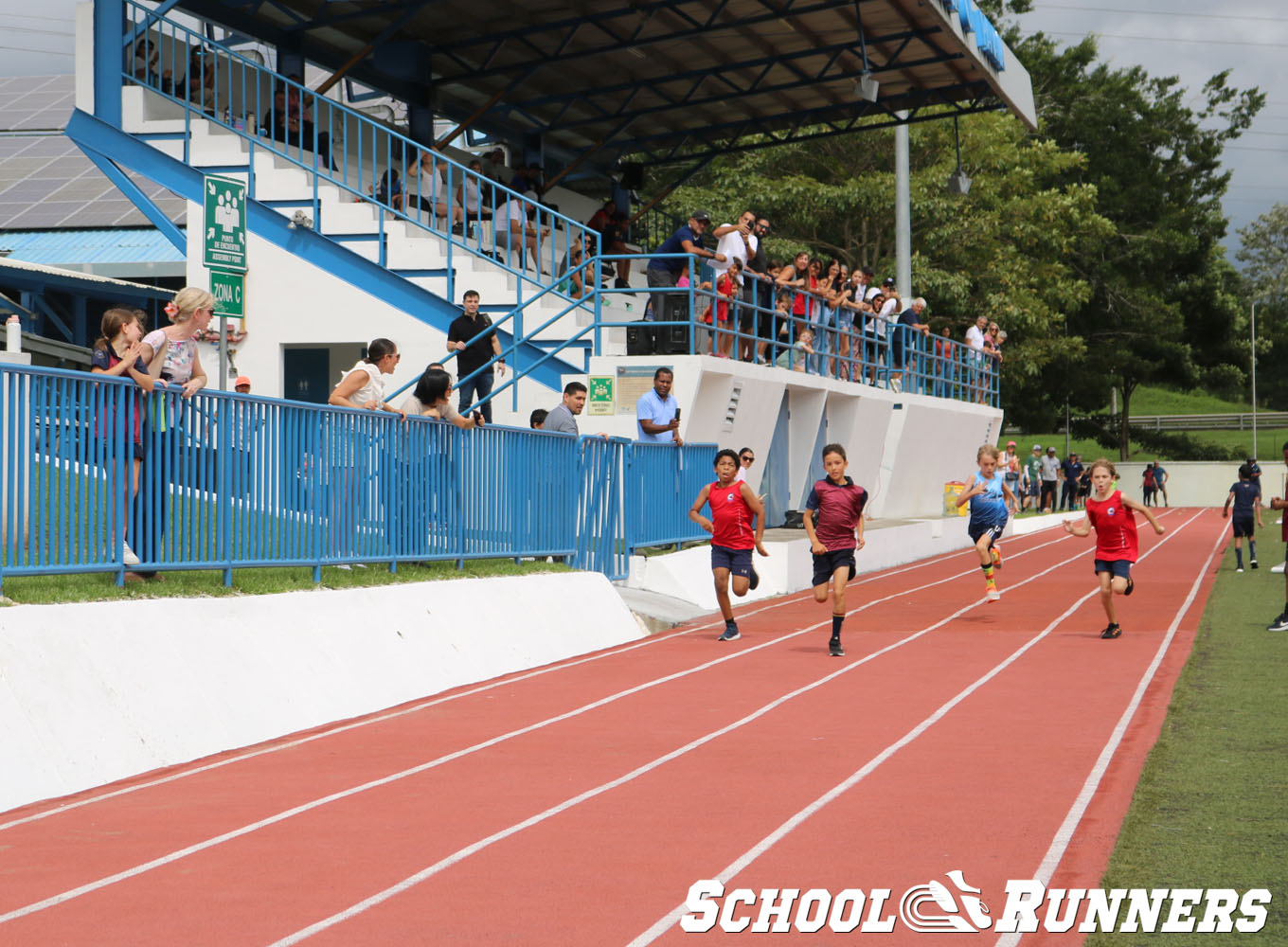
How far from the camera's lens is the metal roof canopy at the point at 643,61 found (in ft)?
84.8

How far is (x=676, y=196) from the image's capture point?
1703 inches

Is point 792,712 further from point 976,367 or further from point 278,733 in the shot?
point 976,367

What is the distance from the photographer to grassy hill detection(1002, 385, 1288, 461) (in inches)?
2847

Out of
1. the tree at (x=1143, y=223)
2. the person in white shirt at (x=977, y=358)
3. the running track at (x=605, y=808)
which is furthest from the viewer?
the tree at (x=1143, y=223)

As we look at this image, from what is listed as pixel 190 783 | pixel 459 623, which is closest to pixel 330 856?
pixel 190 783

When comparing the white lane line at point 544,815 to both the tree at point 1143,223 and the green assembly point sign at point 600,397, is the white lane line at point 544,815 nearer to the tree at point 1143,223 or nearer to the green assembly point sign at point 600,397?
the green assembly point sign at point 600,397

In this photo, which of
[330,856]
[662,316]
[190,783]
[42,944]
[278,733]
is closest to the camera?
[42,944]

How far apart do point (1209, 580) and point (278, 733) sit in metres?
17.3

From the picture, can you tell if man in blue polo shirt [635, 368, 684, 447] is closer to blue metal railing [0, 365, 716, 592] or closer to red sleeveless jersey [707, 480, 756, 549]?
blue metal railing [0, 365, 716, 592]

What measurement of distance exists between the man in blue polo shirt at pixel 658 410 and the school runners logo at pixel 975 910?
13462 millimetres

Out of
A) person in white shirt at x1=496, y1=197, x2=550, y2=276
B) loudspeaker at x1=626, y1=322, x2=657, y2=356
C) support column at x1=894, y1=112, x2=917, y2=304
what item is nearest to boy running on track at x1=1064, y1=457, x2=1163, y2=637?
loudspeaker at x1=626, y1=322, x2=657, y2=356

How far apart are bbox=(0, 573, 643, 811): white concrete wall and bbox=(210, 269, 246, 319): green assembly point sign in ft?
7.23

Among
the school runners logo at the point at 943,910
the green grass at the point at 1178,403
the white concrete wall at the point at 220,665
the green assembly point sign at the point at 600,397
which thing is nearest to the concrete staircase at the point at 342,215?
the green assembly point sign at the point at 600,397

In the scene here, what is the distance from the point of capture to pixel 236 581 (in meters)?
11.5
